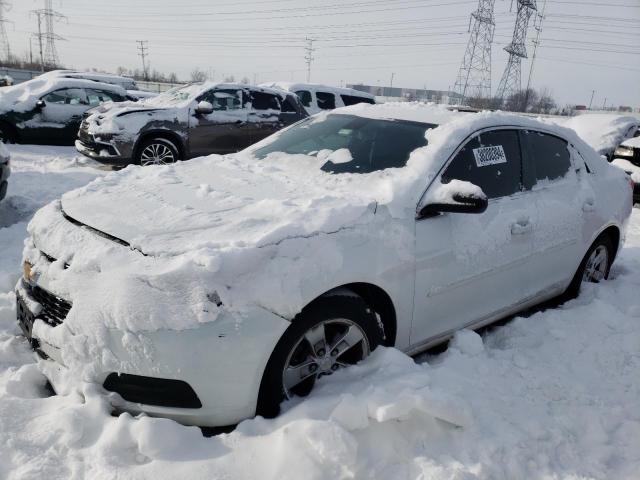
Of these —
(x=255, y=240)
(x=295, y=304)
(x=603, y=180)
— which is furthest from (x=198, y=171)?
(x=603, y=180)

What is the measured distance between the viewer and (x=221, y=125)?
9.55 m

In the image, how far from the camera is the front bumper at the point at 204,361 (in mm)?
2105

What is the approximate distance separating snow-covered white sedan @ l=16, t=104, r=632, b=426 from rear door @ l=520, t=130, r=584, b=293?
0.6 inches

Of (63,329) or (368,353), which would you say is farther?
(368,353)

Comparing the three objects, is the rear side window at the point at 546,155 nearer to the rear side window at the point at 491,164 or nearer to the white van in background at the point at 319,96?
the rear side window at the point at 491,164

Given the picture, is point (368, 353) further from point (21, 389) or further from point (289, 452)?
point (21, 389)

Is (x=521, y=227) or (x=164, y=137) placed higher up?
(x=521, y=227)

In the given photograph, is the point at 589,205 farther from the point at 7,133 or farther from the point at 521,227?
the point at 7,133

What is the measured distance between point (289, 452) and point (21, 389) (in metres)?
1.33

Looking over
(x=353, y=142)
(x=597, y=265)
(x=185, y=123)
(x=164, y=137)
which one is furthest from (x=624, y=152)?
(x=164, y=137)

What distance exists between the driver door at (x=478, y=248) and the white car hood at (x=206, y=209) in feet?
1.67

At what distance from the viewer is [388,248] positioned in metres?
2.68

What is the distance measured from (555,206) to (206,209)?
2.49m

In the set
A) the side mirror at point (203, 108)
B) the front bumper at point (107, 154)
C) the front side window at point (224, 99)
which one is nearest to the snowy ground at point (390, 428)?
the front bumper at point (107, 154)
